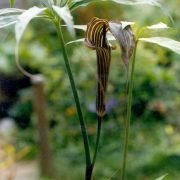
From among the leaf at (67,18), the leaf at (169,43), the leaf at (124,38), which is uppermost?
the leaf at (67,18)

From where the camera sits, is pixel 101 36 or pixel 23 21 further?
pixel 101 36

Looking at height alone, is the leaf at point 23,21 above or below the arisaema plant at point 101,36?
above

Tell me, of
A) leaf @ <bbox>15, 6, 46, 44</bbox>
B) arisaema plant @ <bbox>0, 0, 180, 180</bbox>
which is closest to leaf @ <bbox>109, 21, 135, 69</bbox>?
arisaema plant @ <bbox>0, 0, 180, 180</bbox>

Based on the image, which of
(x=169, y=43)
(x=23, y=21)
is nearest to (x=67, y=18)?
(x=23, y=21)

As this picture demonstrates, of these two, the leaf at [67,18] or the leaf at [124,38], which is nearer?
the leaf at [67,18]

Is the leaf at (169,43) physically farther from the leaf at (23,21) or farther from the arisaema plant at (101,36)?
the leaf at (23,21)

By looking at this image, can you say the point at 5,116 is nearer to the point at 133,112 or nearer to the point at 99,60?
the point at 133,112

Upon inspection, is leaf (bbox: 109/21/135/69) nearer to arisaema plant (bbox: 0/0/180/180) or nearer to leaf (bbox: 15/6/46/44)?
arisaema plant (bbox: 0/0/180/180)

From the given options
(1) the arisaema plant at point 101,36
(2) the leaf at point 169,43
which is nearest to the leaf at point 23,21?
(1) the arisaema plant at point 101,36

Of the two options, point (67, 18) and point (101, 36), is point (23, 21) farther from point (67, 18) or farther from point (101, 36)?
point (101, 36)
